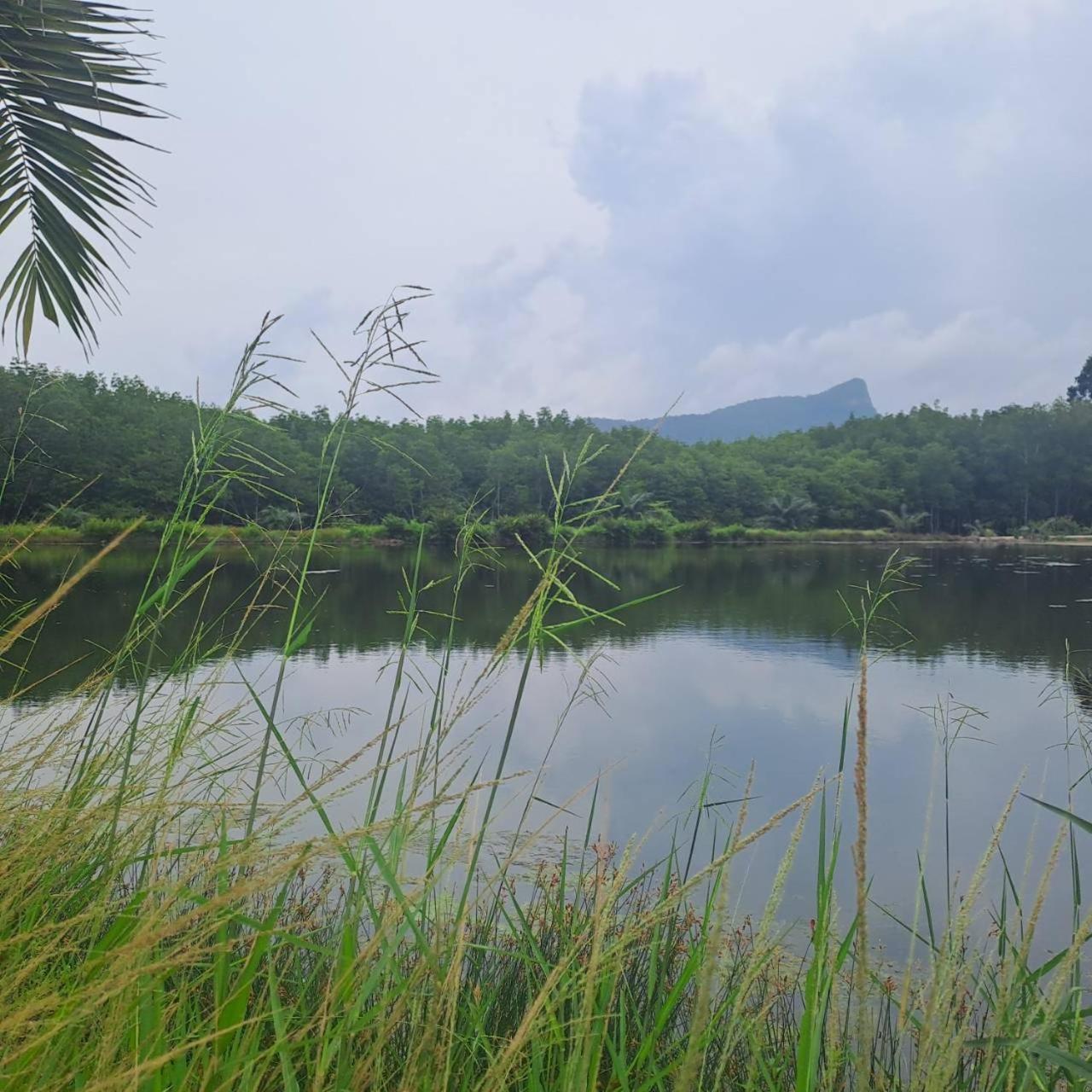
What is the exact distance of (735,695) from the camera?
1041 centimetres

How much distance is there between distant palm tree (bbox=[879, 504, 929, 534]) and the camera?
52031 mm

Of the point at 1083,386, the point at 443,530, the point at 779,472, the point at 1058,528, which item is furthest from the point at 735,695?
the point at 1083,386

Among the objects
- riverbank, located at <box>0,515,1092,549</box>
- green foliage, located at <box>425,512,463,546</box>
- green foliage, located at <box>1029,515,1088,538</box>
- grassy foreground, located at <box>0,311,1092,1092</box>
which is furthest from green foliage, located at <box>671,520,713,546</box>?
grassy foreground, located at <box>0,311,1092,1092</box>

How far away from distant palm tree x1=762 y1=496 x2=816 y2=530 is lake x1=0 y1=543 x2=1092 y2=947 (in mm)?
28442

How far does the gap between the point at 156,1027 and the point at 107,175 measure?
3333mm

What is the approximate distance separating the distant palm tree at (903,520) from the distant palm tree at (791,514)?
4365 mm

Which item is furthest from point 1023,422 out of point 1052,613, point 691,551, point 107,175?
point 107,175

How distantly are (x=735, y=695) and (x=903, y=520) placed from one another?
46.1 m

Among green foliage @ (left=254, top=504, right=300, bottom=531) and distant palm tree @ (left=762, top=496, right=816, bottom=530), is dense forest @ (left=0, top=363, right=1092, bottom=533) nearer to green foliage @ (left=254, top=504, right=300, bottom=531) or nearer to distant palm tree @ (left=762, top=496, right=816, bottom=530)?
distant palm tree @ (left=762, top=496, right=816, bottom=530)

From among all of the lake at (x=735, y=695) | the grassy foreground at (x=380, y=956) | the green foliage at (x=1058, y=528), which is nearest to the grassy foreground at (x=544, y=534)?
→ the green foliage at (x=1058, y=528)

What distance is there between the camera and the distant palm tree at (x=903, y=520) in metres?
52.0

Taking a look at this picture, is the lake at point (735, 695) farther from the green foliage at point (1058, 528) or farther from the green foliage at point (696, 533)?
the green foliage at point (1058, 528)

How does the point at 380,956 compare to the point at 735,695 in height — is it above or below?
above

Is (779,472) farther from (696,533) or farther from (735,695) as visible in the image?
(735,695)
